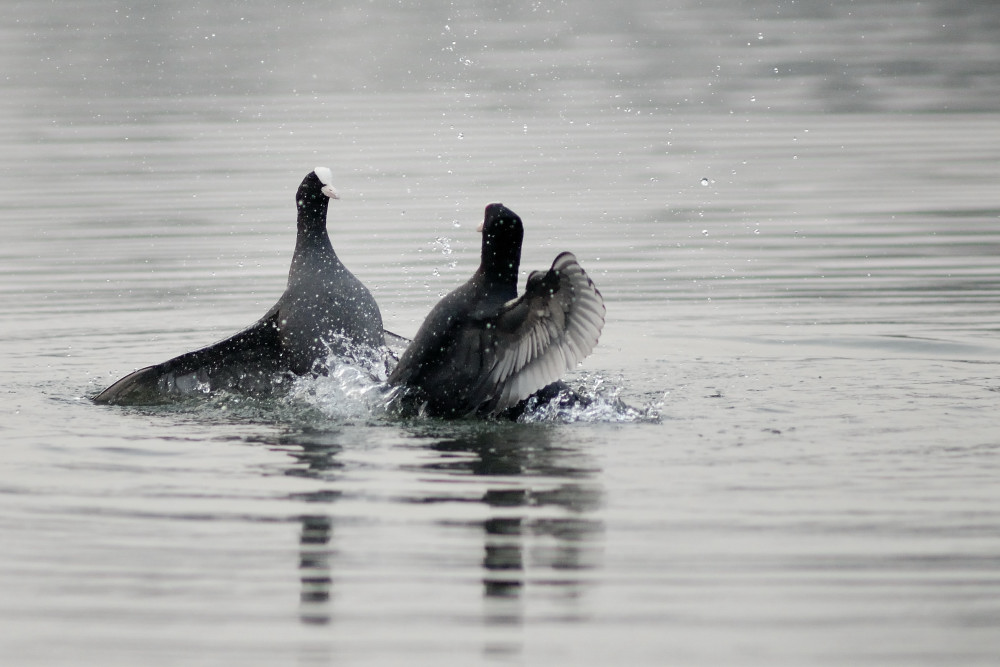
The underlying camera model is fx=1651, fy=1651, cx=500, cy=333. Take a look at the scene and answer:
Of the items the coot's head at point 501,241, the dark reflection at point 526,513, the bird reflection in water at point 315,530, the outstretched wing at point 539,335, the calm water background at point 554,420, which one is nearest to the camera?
the calm water background at point 554,420

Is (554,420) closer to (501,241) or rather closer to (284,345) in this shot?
(501,241)

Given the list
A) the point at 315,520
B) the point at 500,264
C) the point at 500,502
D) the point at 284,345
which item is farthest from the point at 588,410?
the point at 315,520

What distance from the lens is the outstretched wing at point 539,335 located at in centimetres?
745

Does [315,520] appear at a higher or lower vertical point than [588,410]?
lower

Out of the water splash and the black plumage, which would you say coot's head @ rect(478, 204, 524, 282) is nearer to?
the water splash

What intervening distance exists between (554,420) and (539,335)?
0.49 meters

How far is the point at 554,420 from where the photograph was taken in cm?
796

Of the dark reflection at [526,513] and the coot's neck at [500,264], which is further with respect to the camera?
the coot's neck at [500,264]

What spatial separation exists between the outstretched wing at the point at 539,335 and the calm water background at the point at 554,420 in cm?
23

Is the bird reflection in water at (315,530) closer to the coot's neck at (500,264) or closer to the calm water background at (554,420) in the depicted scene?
the calm water background at (554,420)

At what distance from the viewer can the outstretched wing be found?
745 centimetres

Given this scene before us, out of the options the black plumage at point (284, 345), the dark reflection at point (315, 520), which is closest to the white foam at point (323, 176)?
the black plumage at point (284, 345)

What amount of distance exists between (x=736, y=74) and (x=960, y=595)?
20.6 meters

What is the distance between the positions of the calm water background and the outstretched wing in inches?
9.0
